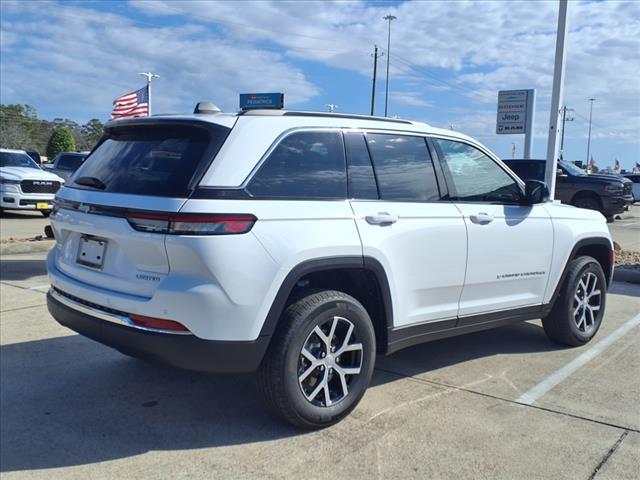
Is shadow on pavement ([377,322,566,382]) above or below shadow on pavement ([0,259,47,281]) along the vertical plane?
above

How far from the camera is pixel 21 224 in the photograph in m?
14.8

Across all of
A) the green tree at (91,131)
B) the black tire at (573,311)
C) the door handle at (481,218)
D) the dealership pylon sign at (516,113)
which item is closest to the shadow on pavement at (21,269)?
the door handle at (481,218)

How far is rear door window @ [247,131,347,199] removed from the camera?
11.3ft

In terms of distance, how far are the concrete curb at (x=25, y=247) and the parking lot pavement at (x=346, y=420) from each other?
5.00 m

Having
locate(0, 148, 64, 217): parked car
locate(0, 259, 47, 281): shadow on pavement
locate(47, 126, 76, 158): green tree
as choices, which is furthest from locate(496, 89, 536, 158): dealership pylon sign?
locate(47, 126, 76, 158): green tree

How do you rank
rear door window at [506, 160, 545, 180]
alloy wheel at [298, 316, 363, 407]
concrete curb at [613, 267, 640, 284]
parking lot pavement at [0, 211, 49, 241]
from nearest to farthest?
alloy wheel at [298, 316, 363, 407] → concrete curb at [613, 267, 640, 284] → parking lot pavement at [0, 211, 49, 241] → rear door window at [506, 160, 545, 180]

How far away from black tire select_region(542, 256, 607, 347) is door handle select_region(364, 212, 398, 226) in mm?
2198

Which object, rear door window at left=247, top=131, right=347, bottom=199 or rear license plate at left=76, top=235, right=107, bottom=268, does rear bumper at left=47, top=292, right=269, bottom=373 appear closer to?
rear license plate at left=76, top=235, right=107, bottom=268

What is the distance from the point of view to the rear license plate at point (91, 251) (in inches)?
139

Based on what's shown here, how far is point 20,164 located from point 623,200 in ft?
56.9

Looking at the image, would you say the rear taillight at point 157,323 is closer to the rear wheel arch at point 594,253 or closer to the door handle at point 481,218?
the door handle at point 481,218

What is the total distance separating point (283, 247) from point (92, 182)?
1335mm

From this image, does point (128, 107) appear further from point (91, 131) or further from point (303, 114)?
point (91, 131)

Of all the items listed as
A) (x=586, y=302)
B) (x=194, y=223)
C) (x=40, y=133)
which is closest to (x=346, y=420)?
(x=194, y=223)
